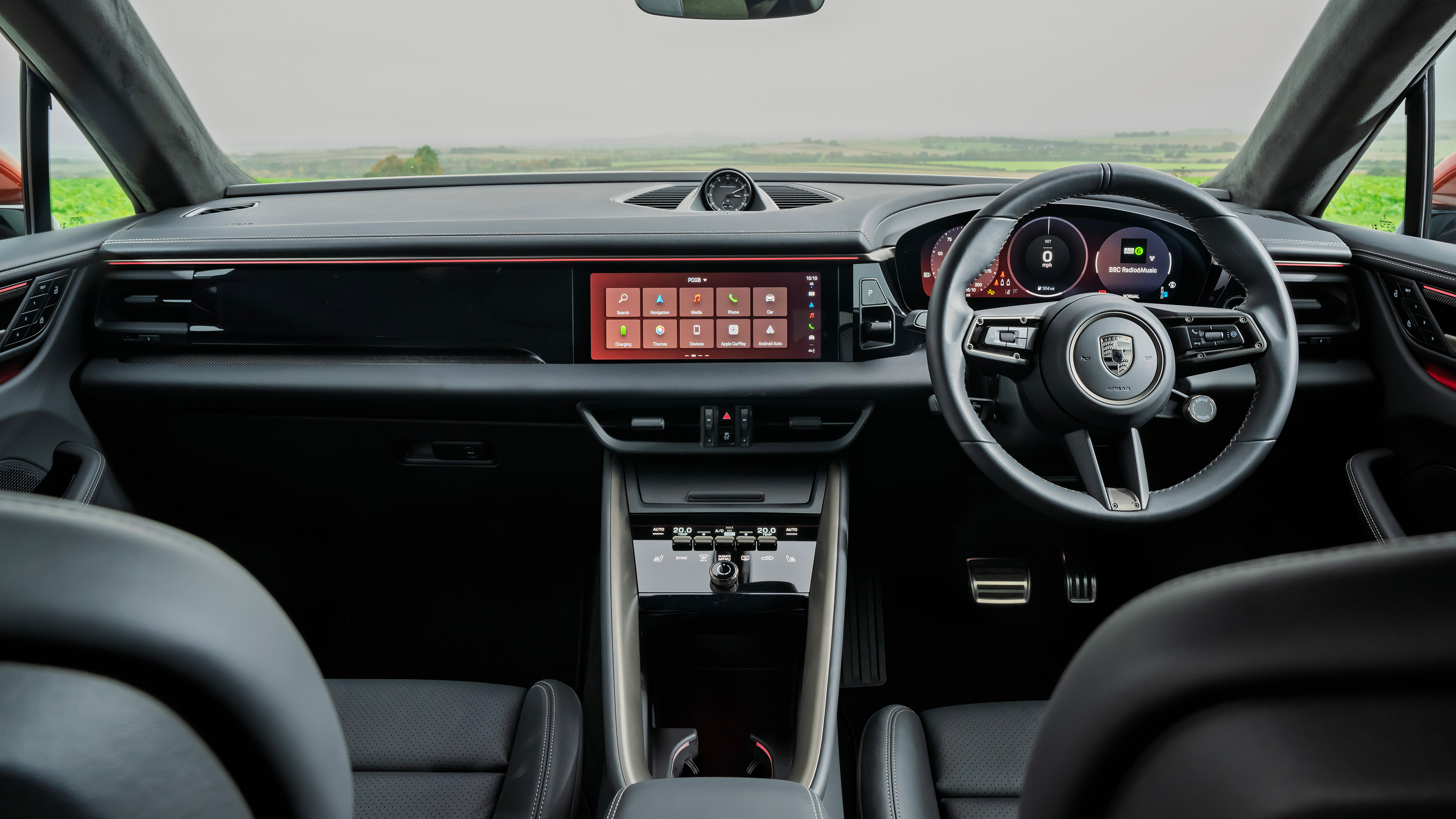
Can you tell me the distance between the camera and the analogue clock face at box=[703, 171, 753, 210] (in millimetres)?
2264

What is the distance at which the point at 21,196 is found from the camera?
2.30 m

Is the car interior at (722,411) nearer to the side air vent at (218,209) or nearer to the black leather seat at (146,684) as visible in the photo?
the side air vent at (218,209)

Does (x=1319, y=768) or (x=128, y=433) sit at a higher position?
(x=1319, y=768)

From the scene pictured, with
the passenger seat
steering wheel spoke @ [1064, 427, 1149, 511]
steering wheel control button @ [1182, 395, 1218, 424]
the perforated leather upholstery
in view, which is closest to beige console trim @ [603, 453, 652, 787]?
the passenger seat

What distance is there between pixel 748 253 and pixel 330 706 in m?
1.57

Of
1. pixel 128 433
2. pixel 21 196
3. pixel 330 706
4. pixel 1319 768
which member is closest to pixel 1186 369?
pixel 1319 768

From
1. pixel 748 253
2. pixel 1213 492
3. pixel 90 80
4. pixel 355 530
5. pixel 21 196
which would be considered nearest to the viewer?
pixel 1213 492

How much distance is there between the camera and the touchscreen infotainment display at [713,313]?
2049 mm

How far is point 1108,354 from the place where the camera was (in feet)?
A: 5.30

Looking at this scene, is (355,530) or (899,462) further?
(355,530)

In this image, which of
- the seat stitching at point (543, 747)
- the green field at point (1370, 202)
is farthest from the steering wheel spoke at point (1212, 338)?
the seat stitching at point (543, 747)

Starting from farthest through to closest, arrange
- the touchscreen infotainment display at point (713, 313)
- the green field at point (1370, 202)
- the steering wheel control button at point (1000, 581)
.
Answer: the steering wheel control button at point (1000, 581) < the green field at point (1370, 202) < the touchscreen infotainment display at point (713, 313)

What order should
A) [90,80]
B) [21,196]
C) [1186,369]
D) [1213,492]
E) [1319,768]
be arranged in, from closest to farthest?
[1319,768], [1213,492], [1186,369], [90,80], [21,196]

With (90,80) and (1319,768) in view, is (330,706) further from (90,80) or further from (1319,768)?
(90,80)
